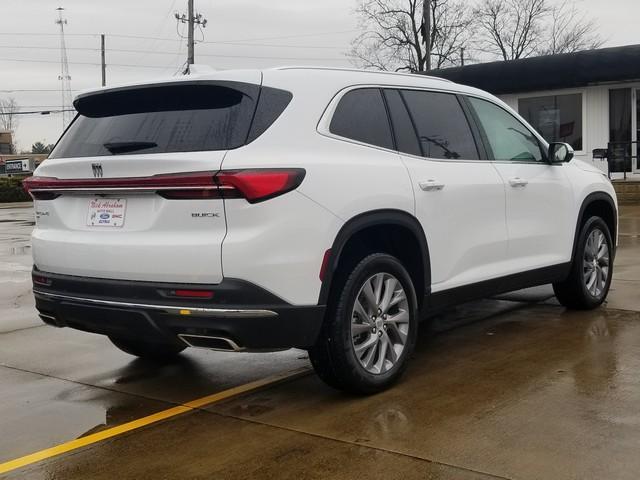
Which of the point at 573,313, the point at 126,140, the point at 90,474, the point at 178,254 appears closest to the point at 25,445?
the point at 90,474

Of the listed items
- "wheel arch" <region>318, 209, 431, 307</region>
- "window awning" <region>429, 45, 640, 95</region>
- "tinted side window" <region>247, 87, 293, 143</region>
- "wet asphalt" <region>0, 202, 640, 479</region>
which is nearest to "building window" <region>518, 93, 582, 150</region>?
"window awning" <region>429, 45, 640, 95</region>

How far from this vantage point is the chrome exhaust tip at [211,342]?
390 centimetres

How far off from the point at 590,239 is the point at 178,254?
4.17 m

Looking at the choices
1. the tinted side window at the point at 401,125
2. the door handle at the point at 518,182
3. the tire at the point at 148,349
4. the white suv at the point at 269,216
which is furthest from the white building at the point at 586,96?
the tire at the point at 148,349

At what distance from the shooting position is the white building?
19688mm

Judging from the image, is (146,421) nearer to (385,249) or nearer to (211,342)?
(211,342)

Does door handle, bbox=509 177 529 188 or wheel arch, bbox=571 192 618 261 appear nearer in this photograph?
door handle, bbox=509 177 529 188

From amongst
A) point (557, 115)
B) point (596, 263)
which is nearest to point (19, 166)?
point (557, 115)

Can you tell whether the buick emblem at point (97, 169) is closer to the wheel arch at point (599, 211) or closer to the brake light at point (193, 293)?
the brake light at point (193, 293)

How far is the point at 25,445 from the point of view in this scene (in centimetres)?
394

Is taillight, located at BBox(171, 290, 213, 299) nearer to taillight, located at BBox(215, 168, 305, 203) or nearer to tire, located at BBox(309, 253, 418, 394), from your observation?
taillight, located at BBox(215, 168, 305, 203)

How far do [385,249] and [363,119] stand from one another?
82cm

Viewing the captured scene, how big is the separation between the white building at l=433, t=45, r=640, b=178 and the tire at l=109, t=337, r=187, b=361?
16665 millimetres

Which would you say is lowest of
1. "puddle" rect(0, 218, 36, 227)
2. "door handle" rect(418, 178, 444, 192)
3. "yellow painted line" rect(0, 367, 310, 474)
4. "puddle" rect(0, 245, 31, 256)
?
"puddle" rect(0, 218, 36, 227)
